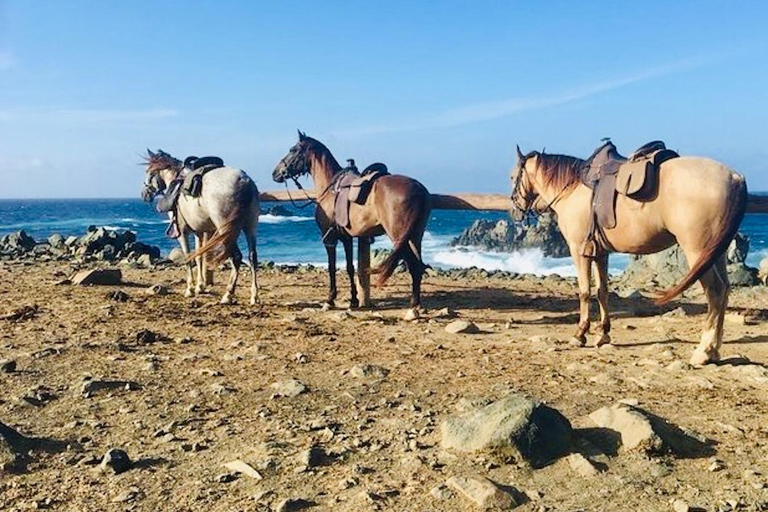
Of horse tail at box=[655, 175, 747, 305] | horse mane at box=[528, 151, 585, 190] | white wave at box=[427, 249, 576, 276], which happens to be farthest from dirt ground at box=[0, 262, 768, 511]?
white wave at box=[427, 249, 576, 276]

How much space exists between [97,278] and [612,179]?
29.9 feet

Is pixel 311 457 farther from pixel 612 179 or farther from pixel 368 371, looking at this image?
pixel 612 179

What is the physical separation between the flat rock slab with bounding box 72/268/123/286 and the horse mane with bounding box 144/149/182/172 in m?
2.07

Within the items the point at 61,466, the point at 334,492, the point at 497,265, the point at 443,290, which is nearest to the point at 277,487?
the point at 334,492

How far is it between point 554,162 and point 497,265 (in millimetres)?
24343

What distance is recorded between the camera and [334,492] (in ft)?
11.4

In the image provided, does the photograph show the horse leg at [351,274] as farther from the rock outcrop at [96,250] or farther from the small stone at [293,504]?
the rock outcrop at [96,250]

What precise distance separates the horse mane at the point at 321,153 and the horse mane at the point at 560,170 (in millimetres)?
3942

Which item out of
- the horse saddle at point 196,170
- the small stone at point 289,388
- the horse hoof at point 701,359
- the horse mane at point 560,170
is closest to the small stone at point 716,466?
the horse hoof at point 701,359

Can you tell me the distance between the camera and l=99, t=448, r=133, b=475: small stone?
3.72 meters

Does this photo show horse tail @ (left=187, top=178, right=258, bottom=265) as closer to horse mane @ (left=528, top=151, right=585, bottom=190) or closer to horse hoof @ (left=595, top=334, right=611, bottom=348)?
horse mane @ (left=528, top=151, right=585, bottom=190)

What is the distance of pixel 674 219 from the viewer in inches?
237

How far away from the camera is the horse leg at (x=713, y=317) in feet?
20.1

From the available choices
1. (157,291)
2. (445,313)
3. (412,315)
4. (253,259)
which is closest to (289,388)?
(412,315)
